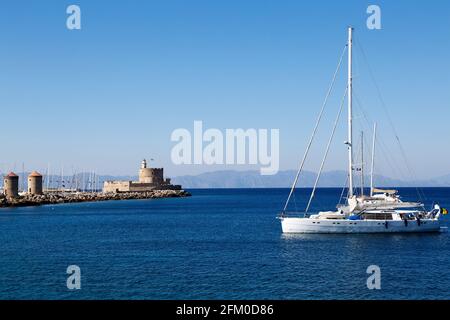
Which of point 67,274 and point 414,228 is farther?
point 414,228

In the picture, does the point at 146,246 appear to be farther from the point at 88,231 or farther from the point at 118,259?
the point at 88,231

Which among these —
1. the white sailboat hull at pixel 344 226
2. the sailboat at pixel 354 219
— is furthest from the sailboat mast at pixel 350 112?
the white sailboat hull at pixel 344 226

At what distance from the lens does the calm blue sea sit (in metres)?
21.2

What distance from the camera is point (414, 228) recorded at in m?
40.2

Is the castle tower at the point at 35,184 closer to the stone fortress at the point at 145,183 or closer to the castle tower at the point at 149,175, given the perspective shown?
→ the stone fortress at the point at 145,183

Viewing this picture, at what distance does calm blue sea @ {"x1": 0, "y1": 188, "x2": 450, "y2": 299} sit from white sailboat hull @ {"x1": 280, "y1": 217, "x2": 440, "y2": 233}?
0.76 meters

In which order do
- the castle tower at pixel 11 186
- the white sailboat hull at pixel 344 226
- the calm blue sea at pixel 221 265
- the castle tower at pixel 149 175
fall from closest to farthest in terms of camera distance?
the calm blue sea at pixel 221 265 → the white sailboat hull at pixel 344 226 → the castle tower at pixel 11 186 → the castle tower at pixel 149 175

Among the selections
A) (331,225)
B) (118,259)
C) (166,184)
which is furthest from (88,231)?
(166,184)

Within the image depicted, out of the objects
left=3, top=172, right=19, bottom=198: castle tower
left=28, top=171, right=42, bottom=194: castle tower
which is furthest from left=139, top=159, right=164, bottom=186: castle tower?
left=3, top=172, right=19, bottom=198: castle tower

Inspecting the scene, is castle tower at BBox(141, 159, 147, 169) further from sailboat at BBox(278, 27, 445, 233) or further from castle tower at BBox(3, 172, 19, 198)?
sailboat at BBox(278, 27, 445, 233)

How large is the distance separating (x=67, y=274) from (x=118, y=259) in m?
5.00

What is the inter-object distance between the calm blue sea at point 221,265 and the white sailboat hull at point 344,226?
2.48 ft

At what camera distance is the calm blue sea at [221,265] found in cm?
2125
